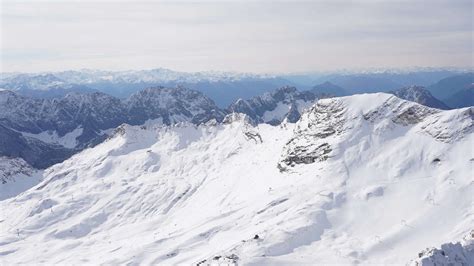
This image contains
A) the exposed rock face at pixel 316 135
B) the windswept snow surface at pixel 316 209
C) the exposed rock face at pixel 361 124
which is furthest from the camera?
the exposed rock face at pixel 316 135

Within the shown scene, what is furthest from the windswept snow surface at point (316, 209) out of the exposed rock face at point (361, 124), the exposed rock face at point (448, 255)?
the exposed rock face at point (448, 255)

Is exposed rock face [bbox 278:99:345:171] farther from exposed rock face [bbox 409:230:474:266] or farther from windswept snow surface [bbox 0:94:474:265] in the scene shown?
exposed rock face [bbox 409:230:474:266]

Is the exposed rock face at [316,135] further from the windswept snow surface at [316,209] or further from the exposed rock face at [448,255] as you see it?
the exposed rock face at [448,255]

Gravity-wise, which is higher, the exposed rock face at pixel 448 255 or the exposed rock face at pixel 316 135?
the exposed rock face at pixel 316 135

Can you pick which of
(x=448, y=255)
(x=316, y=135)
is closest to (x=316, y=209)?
(x=316, y=135)

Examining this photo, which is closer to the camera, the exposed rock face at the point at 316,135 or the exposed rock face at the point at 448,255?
the exposed rock face at the point at 448,255

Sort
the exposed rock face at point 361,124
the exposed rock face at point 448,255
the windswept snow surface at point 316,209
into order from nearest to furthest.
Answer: the exposed rock face at point 448,255
the windswept snow surface at point 316,209
the exposed rock face at point 361,124

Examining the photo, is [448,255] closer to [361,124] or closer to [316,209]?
[316,209]

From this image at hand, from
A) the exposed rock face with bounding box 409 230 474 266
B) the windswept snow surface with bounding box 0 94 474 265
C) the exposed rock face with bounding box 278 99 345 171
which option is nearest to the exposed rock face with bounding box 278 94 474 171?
the exposed rock face with bounding box 278 99 345 171

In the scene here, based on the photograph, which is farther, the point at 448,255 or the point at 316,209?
the point at 316,209

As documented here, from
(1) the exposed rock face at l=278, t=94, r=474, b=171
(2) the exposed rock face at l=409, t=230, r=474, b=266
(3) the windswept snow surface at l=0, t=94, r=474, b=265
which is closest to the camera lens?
(2) the exposed rock face at l=409, t=230, r=474, b=266
